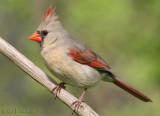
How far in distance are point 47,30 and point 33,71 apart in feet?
2.52

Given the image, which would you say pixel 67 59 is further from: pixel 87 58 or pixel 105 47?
pixel 105 47

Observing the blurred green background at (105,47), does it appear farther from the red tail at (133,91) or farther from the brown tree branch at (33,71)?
the brown tree branch at (33,71)

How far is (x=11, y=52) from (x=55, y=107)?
3.17 m

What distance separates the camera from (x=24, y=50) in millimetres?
6105

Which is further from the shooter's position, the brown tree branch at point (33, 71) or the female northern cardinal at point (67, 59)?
the female northern cardinal at point (67, 59)

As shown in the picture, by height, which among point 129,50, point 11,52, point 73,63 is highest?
point 129,50

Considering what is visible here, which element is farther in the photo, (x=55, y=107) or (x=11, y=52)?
(x=55, y=107)

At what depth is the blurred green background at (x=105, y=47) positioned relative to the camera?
5109mm

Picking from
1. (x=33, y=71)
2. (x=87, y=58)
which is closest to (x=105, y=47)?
(x=87, y=58)

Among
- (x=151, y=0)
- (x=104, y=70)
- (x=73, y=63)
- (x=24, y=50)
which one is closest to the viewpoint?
(x=73, y=63)

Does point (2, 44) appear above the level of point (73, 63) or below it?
below

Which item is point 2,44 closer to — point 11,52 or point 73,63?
point 11,52

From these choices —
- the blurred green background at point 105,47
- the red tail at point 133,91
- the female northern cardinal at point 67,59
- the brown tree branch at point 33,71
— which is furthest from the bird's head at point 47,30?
the blurred green background at point 105,47

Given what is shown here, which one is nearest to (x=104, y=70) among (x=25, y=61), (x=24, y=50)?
(x=25, y=61)
